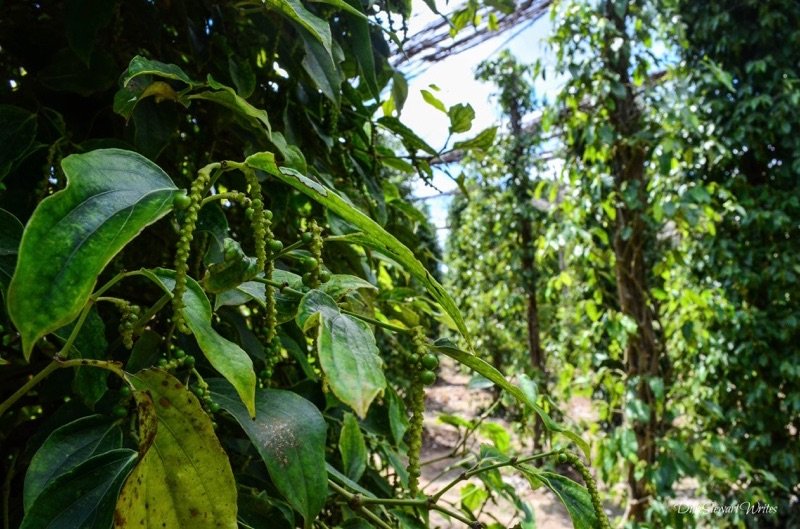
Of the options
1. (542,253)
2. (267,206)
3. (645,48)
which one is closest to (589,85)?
(645,48)

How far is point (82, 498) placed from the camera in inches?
10.8

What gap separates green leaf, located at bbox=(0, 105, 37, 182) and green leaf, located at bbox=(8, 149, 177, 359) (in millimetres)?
Answer: 204

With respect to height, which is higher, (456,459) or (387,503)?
(387,503)

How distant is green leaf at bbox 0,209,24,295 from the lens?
29cm

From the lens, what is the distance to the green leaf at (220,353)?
246 mm

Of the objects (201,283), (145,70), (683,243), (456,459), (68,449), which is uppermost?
(683,243)

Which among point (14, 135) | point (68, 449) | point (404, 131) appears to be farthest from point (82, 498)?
point (404, 131)

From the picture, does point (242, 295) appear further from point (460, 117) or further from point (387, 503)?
point (460, 117)

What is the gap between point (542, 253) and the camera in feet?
6.40

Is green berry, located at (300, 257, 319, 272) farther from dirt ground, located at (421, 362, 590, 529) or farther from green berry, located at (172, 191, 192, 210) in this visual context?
dirt ground, located at (421, 362, 590, 529)

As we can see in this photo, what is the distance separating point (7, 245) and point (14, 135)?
0.15 metres

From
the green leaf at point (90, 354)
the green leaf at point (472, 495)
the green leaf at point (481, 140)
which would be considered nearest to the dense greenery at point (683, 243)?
the green leaf at point (472, 495)

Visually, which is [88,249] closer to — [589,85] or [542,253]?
[589,85]

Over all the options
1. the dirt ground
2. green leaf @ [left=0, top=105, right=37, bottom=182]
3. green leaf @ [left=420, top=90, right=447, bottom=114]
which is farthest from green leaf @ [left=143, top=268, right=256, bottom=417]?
the dirt ground
